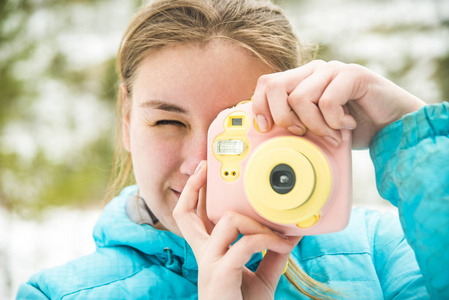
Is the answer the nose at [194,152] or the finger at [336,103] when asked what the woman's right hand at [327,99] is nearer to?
the finger at [336,103]

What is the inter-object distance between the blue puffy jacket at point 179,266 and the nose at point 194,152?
146mm

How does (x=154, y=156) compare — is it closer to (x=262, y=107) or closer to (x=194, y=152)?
(x=194, y=152)

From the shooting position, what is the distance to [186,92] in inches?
24.7

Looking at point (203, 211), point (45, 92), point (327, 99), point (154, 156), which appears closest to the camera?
point (327, 99)

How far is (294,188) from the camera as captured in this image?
462mm

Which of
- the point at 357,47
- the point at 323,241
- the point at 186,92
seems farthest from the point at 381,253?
the point at 357,47

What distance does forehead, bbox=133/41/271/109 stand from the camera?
623 millimetres

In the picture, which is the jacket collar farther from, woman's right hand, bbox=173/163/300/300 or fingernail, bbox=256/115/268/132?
fingernail, bbox=256/115/268/132

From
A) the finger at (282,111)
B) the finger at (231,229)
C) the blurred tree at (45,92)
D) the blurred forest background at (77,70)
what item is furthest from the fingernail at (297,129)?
the blurred tree at (45,92)

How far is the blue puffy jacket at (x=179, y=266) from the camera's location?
66 cm

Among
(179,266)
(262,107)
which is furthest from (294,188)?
(179,266)

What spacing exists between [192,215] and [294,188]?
0.49 ft

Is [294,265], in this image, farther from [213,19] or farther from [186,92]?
[213,19]

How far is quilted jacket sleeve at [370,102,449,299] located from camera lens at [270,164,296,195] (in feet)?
0.47
